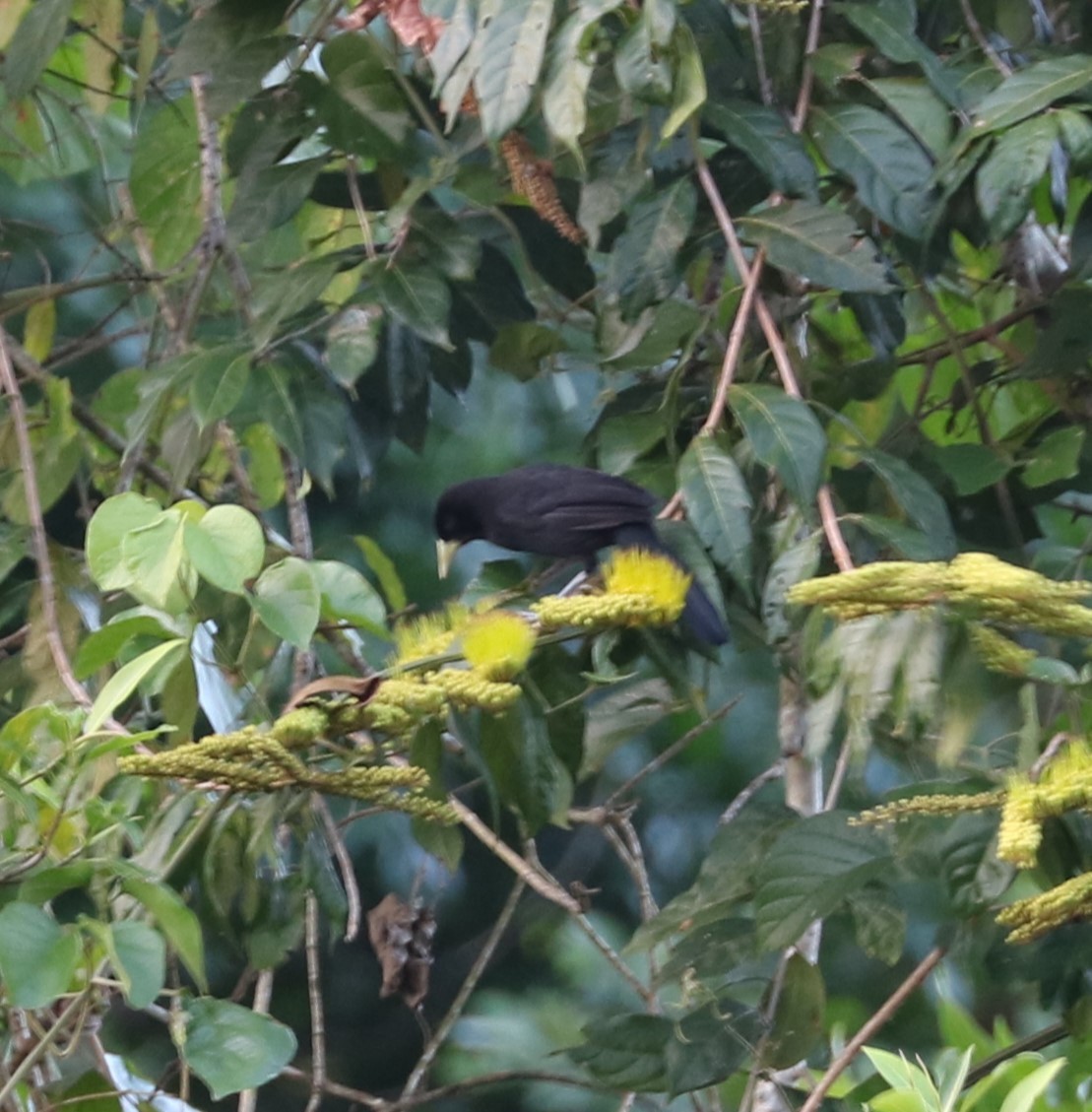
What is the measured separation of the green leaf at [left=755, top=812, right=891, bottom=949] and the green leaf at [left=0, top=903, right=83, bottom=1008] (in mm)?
816

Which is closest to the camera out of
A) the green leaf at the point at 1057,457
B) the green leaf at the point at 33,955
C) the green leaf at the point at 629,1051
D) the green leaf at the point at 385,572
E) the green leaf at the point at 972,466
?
the green leaf at the point at 33,955

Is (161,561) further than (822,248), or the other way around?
(822,248)

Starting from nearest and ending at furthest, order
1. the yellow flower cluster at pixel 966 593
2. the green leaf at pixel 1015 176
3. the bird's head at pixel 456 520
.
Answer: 1. the yellow flower cluster at pixel 966 593
2. the green leaf at pixel 1015 176
3. the bird's head at pixel 456 520

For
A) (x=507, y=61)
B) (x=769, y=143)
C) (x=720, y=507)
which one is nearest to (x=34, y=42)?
(x=507, y=61)

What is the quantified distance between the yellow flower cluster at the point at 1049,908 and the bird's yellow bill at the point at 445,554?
256 centimetres

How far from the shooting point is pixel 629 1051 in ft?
Result: 7.11

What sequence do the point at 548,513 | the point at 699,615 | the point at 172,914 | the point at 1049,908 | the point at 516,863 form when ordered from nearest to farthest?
the point at 1049,908, the point at 172,914, the point at 699,615, the point at 516,863, the point at 548,513

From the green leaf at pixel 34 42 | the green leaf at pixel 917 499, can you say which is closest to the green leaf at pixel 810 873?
the green leaf at pixel 917 499

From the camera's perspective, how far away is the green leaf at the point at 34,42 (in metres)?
2.50

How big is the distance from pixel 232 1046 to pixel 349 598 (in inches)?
18.9

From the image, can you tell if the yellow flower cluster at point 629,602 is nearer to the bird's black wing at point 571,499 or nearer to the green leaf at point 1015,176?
the green leaf at point 1015,176

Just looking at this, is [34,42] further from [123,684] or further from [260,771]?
[260,771]

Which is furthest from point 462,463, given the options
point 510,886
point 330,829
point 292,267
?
point 330,829

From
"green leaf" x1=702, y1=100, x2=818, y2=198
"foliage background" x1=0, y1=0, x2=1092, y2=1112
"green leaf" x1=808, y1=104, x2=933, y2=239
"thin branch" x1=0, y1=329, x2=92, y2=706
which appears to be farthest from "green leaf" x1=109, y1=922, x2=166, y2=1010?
"green leaf" x1=808, y1=104, x2=933, y2=239
